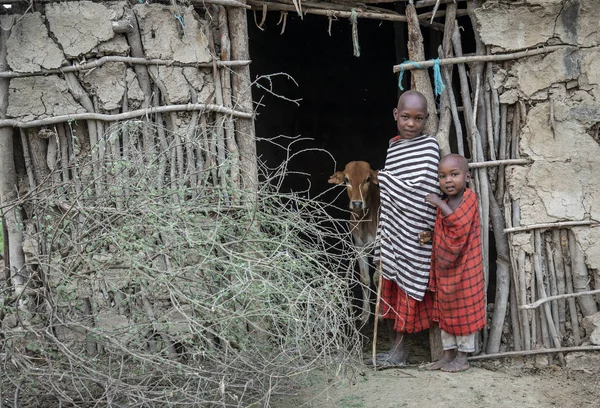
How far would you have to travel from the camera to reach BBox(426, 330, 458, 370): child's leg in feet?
15.9

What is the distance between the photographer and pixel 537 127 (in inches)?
191

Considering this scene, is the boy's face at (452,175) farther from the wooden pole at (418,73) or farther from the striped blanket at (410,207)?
the wooden pole at (418,73)

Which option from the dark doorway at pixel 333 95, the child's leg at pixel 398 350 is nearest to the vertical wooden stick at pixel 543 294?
the child's leg at pixel 398 350

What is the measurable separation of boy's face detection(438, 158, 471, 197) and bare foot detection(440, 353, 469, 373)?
3.85 feet

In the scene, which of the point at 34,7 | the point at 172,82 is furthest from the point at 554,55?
the point at 34,7

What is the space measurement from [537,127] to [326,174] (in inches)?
199

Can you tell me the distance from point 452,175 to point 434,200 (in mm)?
201

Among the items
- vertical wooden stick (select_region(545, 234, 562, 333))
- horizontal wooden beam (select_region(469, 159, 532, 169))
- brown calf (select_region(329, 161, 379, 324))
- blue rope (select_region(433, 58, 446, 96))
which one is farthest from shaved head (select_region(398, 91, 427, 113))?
vertical wooden stick (select_region(545, 234, 562, 333))

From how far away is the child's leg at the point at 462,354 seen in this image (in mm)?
4801

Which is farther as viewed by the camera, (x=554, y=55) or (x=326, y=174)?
(x=326, y=174)

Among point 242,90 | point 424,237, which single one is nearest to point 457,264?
point 424,237

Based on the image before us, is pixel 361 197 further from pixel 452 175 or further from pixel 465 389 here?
pixel 465 389

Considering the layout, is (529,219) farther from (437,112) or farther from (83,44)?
(83,44)

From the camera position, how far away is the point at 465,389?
180 inches
